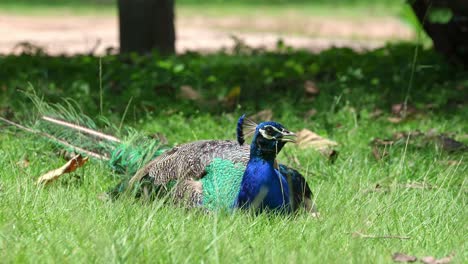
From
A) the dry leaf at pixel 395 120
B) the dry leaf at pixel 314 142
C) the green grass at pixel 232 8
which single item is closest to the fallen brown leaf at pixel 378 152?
the dry leaf at pixel 314 142

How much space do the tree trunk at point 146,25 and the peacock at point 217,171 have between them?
4.21 meters

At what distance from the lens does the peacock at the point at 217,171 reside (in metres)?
4.20

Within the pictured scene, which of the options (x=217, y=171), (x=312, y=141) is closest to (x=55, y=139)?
(x=217, y=171)

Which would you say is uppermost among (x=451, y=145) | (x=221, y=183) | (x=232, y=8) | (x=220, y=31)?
(x=221, y=183)

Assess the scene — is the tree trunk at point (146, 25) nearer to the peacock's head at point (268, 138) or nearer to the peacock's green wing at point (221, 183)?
the peacock's green wing at point (221, 183)

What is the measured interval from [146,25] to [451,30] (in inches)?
114

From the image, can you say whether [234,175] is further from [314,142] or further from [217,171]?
[314,142]

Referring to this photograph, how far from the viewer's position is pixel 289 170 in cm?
462

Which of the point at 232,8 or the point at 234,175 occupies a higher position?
the point at 234,175

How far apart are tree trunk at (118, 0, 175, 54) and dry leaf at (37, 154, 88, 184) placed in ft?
14.7

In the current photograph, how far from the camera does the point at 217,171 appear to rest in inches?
178

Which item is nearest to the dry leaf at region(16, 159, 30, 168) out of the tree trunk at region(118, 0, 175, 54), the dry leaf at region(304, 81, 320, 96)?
the dry leaf at region(304, 81, 320, 96)

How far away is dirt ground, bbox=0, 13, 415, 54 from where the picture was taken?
1337 centimetres

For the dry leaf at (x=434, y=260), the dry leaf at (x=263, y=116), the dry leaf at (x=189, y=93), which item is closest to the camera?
the dry leaf at (x=434, y=260)
